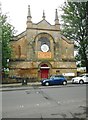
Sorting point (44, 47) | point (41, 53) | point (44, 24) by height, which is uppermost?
point (44, 24)

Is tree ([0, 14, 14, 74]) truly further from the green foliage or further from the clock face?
the clock face

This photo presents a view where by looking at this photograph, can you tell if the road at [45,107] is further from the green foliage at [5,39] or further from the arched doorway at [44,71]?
the arched doorway at [44,71]

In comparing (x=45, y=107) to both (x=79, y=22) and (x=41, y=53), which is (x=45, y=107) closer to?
(x=79, y=22)

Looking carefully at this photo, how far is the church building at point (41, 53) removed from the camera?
44031mm

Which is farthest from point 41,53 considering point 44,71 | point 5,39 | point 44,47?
point 5,39

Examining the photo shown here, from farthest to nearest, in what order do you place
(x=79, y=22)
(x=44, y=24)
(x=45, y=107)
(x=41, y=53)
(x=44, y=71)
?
(x=44, y=24), (x=41, y=53), (x=44, y=71), (x=45, y=107), (x=79, y=22)

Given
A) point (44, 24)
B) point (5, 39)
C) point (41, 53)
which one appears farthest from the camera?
point (44, 24)

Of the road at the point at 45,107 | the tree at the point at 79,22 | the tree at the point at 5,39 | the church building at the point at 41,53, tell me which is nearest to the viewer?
the tree at the point at 79,22

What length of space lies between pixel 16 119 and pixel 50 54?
119 ft

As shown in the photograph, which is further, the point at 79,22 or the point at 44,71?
the point at 44,71

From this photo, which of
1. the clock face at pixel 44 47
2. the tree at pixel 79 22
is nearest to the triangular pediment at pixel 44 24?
the tree at pixel 79 22

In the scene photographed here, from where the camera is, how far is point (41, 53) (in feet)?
148

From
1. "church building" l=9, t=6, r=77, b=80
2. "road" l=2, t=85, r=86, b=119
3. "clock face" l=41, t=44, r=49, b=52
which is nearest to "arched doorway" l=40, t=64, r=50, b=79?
"church building" l=9, t=6, r=77, b=80

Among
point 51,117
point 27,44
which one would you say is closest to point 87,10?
point 51,117
